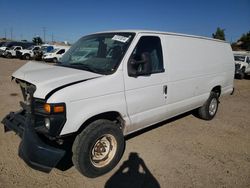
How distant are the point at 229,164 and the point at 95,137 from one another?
7.82ft

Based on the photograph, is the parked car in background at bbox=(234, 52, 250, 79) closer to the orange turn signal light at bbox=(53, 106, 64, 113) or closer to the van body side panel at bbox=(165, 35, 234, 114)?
the van body side panel at bbox=(165, 35, 234, 114)

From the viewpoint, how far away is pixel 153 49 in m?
3.87

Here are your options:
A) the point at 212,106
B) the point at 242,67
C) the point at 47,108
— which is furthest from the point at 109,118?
the point at 242,67

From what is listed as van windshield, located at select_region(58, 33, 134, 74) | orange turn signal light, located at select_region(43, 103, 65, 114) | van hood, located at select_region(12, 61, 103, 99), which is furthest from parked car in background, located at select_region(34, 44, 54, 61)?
orange turn signal light, located at select_region(43, 103, 65, 114)

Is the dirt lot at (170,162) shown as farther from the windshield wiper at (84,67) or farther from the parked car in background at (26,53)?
the parked car in background at (26,53)

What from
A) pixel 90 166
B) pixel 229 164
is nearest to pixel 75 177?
pixel 90 166

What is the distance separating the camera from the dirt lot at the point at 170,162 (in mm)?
3145

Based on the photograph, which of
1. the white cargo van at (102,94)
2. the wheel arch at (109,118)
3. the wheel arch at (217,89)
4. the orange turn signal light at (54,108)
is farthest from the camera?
the wheel arch at (217,89)

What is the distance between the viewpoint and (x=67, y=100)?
2.68m

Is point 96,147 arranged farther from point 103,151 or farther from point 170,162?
point 170,162

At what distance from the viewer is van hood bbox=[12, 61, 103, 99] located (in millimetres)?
2734

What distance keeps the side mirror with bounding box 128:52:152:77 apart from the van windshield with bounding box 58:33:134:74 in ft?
0.65

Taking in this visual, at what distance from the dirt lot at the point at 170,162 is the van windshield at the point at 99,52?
1.63m

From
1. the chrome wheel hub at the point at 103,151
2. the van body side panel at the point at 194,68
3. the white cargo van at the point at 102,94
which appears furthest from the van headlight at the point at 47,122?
the van body side panel at the point at 194,68
